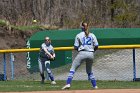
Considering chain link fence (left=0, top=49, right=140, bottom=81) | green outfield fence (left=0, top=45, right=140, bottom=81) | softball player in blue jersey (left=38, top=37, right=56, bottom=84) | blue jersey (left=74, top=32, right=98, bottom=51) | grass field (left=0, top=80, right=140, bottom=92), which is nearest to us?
blue jersey (left=74, top=32, right=98, bottom=51)

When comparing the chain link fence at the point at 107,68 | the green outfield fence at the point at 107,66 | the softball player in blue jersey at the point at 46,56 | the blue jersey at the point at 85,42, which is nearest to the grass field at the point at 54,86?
the softball player in blue jersey at the point at 46,56

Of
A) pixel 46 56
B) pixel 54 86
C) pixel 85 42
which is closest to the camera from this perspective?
pixel 85 42

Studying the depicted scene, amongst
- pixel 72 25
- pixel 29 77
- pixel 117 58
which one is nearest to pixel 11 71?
pixel 29 77

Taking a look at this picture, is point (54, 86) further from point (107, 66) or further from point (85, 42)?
point (107, 66)

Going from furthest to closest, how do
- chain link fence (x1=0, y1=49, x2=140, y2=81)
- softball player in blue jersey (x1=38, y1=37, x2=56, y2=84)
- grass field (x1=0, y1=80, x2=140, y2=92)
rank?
chain link fence (x1=0, y1=49, x2=140, y2=81), softball player in blue jersey (x1=38, y1=37, x2=56, y2=84), grass field (x1=0, y1=80, x2=140, y2=92)

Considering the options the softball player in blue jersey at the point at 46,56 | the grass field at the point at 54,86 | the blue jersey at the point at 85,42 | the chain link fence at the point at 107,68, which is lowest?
the chain link fence at the point at 107,68

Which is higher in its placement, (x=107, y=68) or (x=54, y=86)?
(x=54, y=86)

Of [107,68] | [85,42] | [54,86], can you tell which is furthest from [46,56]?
[107,68]

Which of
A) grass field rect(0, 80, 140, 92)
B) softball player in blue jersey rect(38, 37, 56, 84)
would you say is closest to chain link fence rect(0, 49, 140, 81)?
softball player in blue jersey rect(38, 37, 56, 84)

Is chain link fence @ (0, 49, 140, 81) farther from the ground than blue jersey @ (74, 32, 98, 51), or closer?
closer

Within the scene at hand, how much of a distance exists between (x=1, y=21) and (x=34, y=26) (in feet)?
8.88

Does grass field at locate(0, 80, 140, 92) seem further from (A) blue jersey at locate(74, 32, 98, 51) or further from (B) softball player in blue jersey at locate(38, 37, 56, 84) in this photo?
(A) blue jersey at locate(74, 32, 98, 51)

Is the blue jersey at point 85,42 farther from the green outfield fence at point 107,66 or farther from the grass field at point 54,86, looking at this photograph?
the green outfield fence at point 107,66

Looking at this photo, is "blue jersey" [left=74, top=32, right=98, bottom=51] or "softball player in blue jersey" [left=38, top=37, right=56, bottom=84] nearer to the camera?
"blue jersey" [left=74, top=32, right=98, bottom=51]
